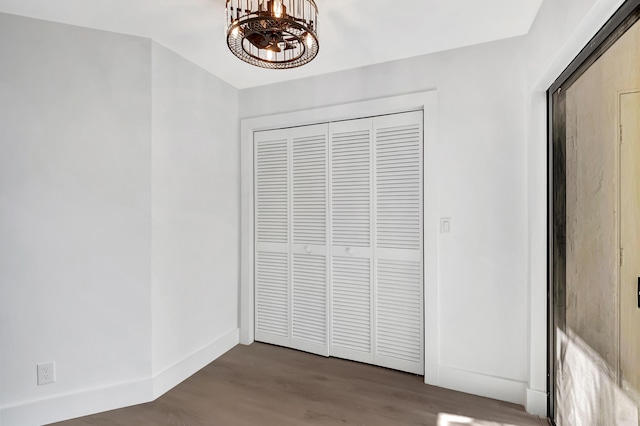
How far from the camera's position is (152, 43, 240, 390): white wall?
2307 mm

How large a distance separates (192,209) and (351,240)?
4.22 feet

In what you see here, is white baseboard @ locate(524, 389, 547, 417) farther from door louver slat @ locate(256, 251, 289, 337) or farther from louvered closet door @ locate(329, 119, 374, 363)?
door louver slat @ locate(256, 251, 289, 337)

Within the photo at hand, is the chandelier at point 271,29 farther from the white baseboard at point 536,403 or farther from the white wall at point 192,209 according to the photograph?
the white baseboard at point 536,403

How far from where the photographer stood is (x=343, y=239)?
2.77m

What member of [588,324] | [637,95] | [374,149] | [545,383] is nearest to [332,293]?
[374,149]

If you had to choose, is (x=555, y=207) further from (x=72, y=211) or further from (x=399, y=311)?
(x=72, y=211)

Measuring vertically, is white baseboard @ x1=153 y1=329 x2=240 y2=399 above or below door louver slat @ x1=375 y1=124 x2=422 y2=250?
below

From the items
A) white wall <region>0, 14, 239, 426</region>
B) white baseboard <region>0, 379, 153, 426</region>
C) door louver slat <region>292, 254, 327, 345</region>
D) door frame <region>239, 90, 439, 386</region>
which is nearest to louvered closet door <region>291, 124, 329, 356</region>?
door louver slat <region>292, 254, 327, 345</region>

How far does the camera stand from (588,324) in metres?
1.48

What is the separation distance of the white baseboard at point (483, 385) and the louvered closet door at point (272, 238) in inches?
53.6

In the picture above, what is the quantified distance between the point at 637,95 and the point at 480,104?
119 cm

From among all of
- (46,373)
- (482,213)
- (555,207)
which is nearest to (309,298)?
(482,213)

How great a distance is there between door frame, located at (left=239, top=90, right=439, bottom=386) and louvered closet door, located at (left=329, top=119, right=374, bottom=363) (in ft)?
0.49

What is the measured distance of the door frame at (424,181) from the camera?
2.36 meters
